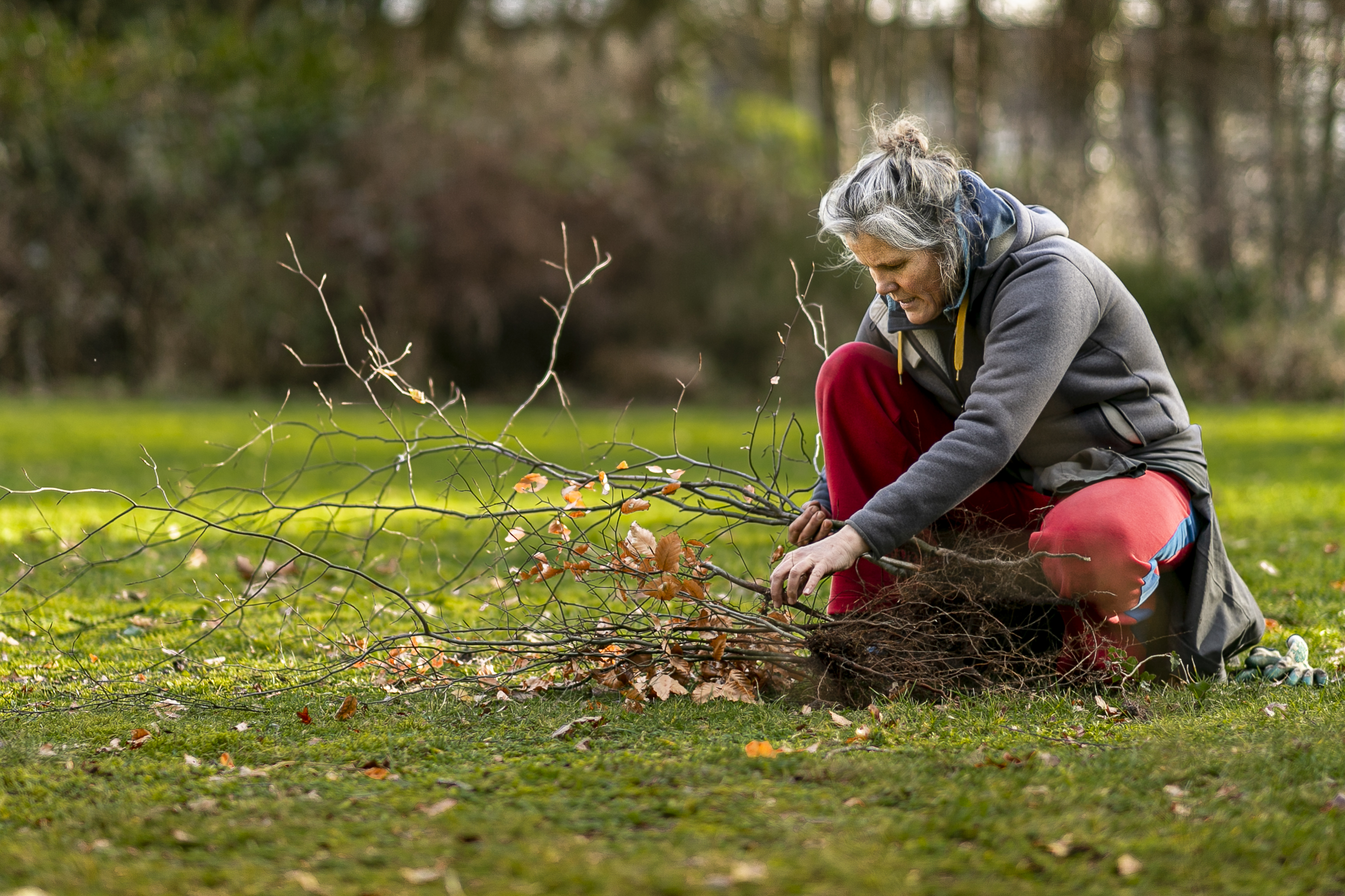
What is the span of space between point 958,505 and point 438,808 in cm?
150

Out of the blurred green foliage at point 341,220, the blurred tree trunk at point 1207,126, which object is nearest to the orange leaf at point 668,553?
the blurred green foliage at point 341,220

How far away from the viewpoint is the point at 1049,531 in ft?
10.1

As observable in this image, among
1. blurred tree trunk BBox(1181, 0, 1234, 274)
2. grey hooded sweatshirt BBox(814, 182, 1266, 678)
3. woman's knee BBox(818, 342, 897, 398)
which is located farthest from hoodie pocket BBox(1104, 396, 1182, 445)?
blurred tree trunk BBox(1181, 0, 1234, 274)

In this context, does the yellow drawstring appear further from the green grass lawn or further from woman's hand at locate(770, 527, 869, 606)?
the green grass lawn

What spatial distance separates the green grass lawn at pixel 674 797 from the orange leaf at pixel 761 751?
34 mm

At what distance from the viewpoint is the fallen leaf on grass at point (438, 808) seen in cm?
244

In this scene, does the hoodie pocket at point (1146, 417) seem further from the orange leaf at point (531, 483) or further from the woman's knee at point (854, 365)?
the orange leaf at point (531, 483)

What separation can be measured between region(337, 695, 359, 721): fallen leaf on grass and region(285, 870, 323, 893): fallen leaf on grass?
39.4 inches

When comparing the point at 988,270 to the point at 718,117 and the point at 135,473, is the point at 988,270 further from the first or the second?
the point at 718,117

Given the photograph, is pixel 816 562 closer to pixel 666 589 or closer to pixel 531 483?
pixel 666 589

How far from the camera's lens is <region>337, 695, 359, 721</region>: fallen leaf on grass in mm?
3146

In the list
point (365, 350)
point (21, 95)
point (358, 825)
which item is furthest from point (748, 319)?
point (358, 825)

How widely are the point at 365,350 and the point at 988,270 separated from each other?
11.3m

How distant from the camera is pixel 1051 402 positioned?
3.18m
